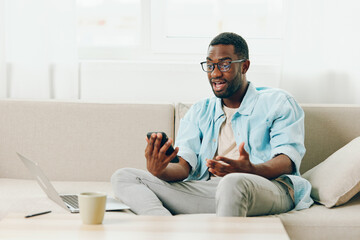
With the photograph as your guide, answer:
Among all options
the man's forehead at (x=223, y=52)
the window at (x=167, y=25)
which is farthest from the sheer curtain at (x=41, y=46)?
the man's forehead at (x=223, y=52)

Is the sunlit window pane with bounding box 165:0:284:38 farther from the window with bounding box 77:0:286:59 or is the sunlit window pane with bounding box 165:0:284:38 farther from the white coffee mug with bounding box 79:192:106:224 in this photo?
the white coffee mug with bounding box 79:192:106:224

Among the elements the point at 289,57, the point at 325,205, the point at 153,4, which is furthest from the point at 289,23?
the point at 325,205

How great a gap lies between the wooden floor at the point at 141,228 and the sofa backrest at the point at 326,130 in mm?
983

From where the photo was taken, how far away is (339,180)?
6.62ft

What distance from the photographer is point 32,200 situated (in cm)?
207

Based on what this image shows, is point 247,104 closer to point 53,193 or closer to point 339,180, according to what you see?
point 339,180

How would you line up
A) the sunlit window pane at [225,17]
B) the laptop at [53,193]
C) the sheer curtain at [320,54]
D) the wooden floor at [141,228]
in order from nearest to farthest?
the wooden floor at [141,228]
the laptop at [53,193]
the sheer curtain at [320,54]
the sunlit window pane at [225,17]

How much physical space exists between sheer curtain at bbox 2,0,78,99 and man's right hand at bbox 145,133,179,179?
993mm

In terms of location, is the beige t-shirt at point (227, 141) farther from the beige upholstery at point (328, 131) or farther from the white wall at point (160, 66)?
the white wall at point (160, 66)

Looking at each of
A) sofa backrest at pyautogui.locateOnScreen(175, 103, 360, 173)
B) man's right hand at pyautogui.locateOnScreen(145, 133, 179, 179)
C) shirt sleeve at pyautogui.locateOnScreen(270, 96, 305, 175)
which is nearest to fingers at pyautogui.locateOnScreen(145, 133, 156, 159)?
man's right hand at pyautogui.locateOnScreen(145, 133, 179, 179)

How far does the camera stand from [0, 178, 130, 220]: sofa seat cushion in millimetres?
1982

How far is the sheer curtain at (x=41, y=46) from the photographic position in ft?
9.16

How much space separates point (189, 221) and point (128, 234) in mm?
196

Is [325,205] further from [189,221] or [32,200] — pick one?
[32,200]
